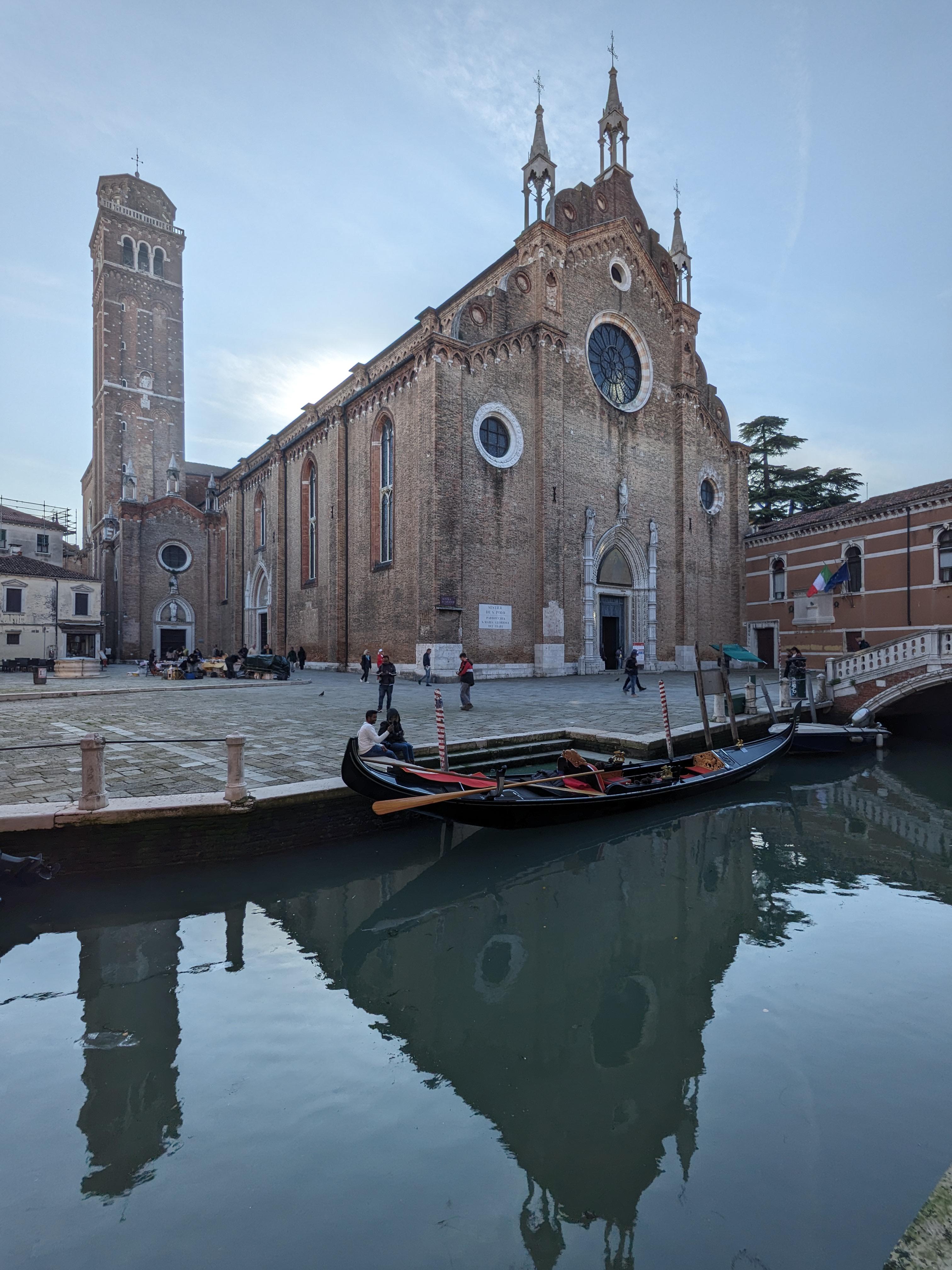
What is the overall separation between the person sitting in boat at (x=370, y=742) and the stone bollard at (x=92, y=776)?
2.29m

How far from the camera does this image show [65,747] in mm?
7742

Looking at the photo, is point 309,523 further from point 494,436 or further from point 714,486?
point 714,486

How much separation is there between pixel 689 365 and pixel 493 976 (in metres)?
26.1

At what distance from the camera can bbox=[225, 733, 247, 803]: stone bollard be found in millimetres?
5602

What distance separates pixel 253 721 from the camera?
1030cm

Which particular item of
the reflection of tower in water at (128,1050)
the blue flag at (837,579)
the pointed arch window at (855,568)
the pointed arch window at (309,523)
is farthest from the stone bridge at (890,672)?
the pointed arch window at (309,523)

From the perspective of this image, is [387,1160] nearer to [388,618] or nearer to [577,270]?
[388,618]

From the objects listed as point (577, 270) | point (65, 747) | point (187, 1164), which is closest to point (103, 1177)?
point (187, 1164)

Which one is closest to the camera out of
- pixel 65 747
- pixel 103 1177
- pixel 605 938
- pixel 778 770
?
pixel 103 1177

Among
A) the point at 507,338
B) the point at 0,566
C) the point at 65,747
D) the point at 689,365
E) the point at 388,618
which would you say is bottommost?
the point at 65,747

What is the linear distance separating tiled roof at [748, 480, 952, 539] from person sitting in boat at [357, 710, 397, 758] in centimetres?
2191

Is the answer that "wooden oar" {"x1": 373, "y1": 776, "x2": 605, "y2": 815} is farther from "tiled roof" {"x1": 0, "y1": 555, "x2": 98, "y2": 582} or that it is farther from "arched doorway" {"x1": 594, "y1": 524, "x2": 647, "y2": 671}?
"tiled roof" {"x1": 0, "y1": 555, "x2": 98, "y2": 582}

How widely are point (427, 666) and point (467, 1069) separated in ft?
46.4

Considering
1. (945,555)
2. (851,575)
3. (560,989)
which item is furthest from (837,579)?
(560,989)
